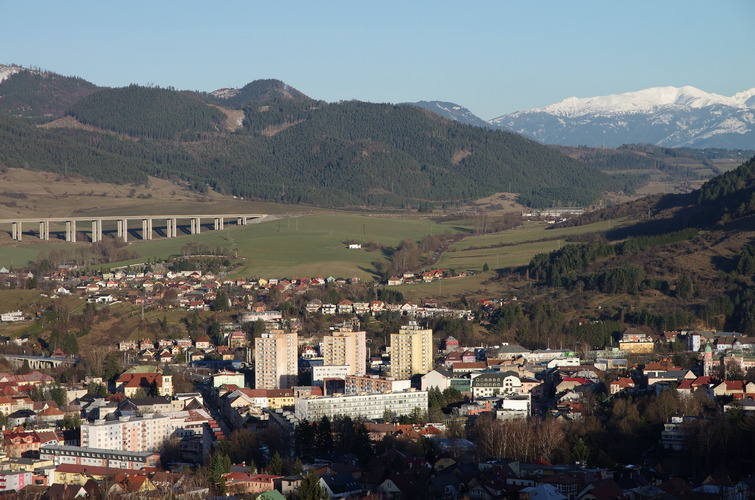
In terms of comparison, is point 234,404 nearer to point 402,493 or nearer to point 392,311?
point 402,493

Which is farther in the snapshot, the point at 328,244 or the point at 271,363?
the point at 328,244

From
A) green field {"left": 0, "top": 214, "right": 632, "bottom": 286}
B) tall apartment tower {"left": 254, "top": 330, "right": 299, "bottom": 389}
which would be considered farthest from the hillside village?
green field {"left": 0, "top": 214, "right": 632, "bottom": 286}

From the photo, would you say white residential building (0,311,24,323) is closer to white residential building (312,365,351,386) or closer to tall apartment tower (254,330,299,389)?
tall apartment tower (254,330,299,389)

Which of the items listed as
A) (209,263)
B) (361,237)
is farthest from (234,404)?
(361,237)

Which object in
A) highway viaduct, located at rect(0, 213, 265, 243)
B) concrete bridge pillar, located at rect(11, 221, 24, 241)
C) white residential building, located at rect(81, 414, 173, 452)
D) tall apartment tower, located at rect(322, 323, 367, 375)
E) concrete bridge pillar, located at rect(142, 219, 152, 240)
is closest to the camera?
white residential building, located at rect(81, 414, 173, 452)

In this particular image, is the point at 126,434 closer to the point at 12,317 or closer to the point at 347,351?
the point at 347,351

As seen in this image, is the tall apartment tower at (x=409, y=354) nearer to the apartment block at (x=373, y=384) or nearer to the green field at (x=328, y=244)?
A: the apartment block at (x=373, y=384)

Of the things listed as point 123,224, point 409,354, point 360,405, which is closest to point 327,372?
point 409,354
